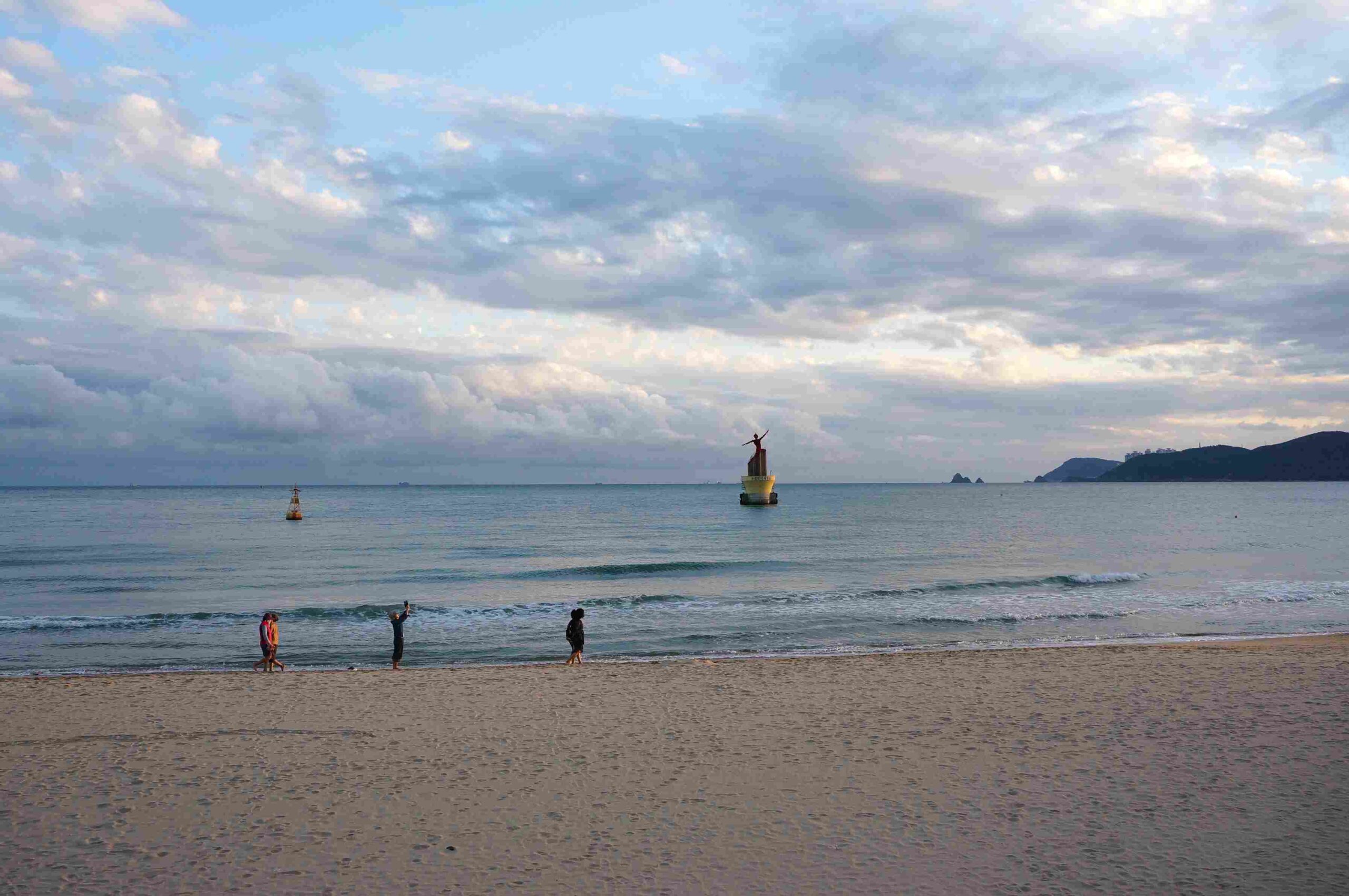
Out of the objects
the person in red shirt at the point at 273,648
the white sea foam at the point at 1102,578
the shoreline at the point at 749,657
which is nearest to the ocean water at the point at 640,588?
the white sea foam at the point at 1102,578

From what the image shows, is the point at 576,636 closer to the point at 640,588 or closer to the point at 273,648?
the point at 273,648

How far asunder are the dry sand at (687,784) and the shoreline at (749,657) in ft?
7.36

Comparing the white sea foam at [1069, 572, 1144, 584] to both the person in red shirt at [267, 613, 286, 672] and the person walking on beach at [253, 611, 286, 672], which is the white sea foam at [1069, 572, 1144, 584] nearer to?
the person in red shirt at [267, 613, 286, 672]

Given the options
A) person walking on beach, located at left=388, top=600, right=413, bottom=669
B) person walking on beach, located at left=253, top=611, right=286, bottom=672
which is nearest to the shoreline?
person walking on beach, located at left=388, top=600, right=413, bottom=669

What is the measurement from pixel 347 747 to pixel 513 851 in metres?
4.34

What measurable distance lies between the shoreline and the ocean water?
0.92 feet

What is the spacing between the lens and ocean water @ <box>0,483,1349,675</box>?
22422 mm

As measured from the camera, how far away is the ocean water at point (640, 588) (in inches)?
883

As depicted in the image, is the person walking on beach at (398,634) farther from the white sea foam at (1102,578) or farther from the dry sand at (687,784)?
the white sea foam at (1102,578)

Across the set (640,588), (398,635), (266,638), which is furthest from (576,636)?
(640,588)

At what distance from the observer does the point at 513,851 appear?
26.1 ft

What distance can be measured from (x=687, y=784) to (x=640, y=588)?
24087mm

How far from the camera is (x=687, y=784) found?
983 cm

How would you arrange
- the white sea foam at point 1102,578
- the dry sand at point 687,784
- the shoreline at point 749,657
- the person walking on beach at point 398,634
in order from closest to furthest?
the dry sand at point 687,784, the shoreline at point 749,657, the person walking on beach at point 398,634, the white sea foam at point 1102,578
